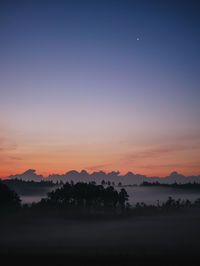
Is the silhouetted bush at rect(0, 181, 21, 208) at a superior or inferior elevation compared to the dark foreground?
superior

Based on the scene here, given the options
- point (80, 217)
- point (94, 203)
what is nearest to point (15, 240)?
point (80, 217)

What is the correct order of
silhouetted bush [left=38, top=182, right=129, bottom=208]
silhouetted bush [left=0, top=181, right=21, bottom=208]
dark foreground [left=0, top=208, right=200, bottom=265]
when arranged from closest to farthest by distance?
dark foreground [left=0, top=208, right=200, bottom=265]
silhouetted bush [left=0, top=181, right=21, bottom=208]
silhouetted bush [left=38, top=182, right=129, bottom=208]

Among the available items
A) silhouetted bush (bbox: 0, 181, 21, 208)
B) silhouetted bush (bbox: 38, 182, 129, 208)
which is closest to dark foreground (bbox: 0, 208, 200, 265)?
silhouetted bush (bbox: 0, 181, 21, 208)

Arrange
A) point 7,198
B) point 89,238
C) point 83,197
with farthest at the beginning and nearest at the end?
point 83,197 < point 89,238 < point 7,198

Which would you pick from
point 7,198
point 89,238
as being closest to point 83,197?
point 89,238

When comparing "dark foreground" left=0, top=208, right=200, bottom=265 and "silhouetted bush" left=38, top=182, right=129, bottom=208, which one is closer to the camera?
"dark foreground" left=0, top=208, right=200, bottom=265

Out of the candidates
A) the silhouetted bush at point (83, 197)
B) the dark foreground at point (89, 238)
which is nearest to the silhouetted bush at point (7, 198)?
the dark foreground at point (89, 238)

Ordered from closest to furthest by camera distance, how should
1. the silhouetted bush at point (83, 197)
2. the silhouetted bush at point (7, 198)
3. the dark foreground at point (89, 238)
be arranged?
the dark foreground at point (89, 238) → the silhouetted bush at point (7, 198) → the silhouetted bush at point (83, 197)

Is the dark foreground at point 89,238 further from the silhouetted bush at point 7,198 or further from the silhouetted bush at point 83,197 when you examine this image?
the silhouetted bush at point 83,197

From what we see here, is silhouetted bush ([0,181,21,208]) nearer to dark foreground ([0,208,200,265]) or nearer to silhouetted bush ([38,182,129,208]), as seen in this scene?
dark foreground ([0,208,200,265])

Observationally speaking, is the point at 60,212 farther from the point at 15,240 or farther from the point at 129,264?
the point at 129,264

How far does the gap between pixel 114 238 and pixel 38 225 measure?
43097 mm

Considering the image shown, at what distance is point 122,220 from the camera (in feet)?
642

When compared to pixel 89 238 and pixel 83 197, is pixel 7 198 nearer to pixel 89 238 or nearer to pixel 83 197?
pixel 89 238
